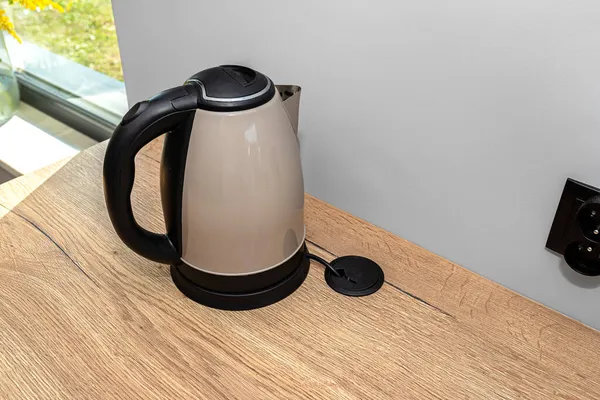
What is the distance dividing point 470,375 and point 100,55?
1337 mm

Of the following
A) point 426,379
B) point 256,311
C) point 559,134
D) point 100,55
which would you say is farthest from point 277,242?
point 100,55

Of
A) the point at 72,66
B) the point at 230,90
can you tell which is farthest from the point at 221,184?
the point at 72,66

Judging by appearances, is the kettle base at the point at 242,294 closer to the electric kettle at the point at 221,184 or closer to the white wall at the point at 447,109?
the electric kettle at the point at 221,184

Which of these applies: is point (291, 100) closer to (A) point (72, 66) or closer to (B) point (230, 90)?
(B) point (230, 90)

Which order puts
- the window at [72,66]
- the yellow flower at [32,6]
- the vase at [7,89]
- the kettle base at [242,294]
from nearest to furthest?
the kettle base at [242,294] → the yellow flower at [32,6] → the window at [72,66] → the vase at [7,89]

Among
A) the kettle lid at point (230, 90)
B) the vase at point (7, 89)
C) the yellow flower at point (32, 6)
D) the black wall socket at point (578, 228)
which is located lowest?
the vase at point (7, 89)

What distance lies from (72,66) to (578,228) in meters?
1.59

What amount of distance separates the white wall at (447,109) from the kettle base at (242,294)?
0.19 meters

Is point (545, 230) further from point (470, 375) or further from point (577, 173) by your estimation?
point (470, 375)

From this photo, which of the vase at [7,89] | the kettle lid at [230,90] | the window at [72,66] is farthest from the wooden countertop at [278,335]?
the vase at [7,89]

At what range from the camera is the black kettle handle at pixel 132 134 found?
2.01 feet

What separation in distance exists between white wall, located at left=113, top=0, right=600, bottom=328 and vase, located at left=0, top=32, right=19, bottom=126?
3.35ft

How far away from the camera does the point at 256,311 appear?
2.40ft

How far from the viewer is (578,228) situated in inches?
26.8
